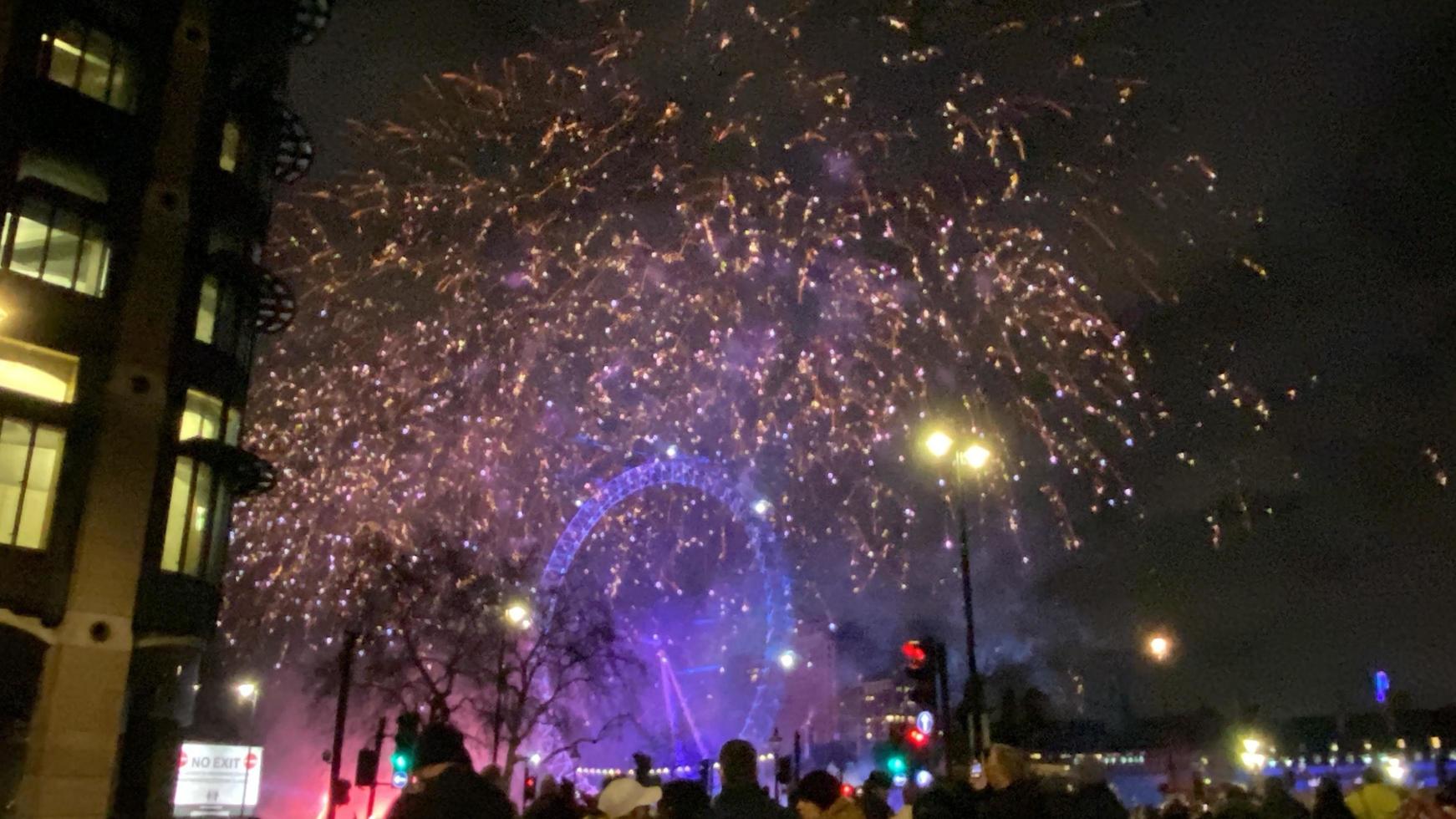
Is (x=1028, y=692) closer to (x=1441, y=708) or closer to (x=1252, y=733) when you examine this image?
(x=1441, y=708)

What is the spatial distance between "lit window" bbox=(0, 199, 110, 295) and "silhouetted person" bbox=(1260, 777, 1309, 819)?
22978mm

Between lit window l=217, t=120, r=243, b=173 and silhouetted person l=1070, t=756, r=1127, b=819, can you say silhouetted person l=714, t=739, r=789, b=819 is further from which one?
lit window l=217, t=120, r=243, b=173

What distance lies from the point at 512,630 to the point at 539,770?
1076cm

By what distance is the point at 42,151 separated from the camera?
901 inches

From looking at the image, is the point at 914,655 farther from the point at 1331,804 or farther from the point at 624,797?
the point at 624,797

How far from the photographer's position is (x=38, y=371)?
2230 centimetres

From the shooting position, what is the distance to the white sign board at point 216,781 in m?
34.7

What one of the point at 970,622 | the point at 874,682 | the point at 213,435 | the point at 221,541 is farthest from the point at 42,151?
the point at 874,682

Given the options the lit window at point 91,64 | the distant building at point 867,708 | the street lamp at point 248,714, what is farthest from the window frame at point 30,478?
the distant building at point 867,708

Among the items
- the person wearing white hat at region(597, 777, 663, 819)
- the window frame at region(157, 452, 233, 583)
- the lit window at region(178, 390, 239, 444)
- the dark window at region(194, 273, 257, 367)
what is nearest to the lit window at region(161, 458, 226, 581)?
the window frame at region(157, 452, 233, 583)

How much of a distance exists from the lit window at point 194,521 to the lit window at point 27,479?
Result: 2.77 m

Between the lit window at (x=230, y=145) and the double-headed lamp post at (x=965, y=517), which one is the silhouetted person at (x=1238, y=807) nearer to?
the double-headed lamp post at (x=965, y=517)

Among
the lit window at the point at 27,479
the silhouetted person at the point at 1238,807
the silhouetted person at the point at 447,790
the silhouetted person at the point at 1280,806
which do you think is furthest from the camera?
the lit window at the point at 27,479

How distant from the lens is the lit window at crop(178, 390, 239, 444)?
2561 centimetres
